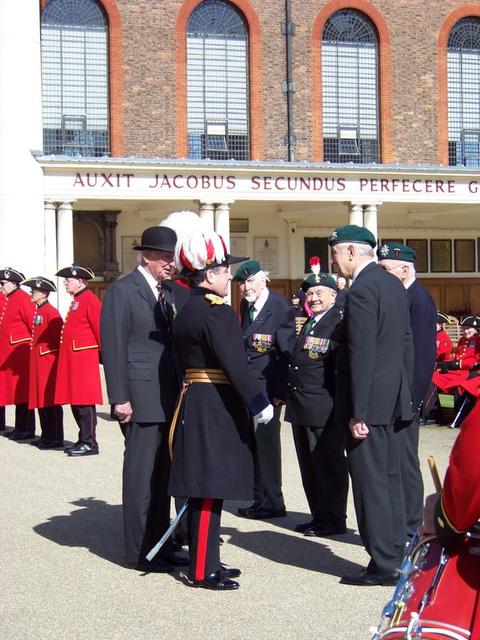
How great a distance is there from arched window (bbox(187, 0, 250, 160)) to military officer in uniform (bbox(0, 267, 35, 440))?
49.6 feet

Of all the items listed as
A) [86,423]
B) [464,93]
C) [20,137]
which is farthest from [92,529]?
[464,93]

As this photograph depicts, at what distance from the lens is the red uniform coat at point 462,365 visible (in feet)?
44.7

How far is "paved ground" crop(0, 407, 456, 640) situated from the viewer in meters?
5.34

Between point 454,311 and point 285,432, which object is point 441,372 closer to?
point 285,432

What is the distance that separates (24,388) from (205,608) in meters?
8.02

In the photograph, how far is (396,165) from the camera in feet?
89.1

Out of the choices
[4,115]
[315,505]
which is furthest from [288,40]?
[315,505]

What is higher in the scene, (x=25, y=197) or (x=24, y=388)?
(x=25, y=197)

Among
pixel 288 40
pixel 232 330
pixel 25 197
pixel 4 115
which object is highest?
pixel 288 40

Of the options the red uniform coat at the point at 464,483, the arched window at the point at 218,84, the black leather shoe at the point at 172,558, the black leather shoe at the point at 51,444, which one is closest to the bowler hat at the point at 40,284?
the black leather shoe at the point at 51,444

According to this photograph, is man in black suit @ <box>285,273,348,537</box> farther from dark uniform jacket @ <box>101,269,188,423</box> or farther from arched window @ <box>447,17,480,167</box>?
arched window @ <box>447,17,480,167</box>

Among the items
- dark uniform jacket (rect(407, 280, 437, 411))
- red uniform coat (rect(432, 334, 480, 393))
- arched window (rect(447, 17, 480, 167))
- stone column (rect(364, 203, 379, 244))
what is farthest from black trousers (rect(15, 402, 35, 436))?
arched window (rect(447, 17, 480, 167))

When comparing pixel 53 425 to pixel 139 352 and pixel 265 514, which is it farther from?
pixel 139 352

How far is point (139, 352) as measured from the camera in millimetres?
6781
